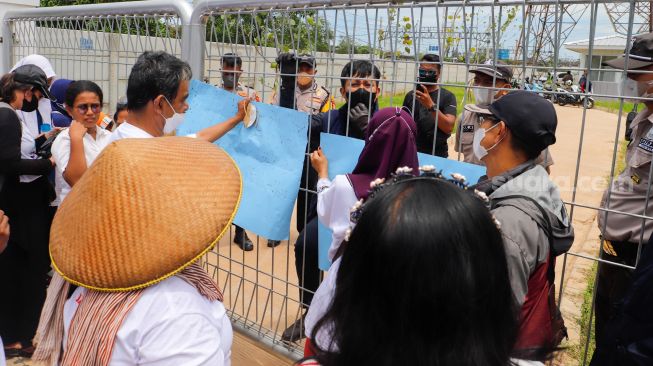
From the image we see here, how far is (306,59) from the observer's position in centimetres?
253

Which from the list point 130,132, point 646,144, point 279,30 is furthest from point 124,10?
point 646,144

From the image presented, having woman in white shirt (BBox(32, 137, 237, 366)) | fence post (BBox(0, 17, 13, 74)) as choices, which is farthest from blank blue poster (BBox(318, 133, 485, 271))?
fence post (BBox(0, 17, 13, 74))

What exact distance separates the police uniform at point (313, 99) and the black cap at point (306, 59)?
0.11 m

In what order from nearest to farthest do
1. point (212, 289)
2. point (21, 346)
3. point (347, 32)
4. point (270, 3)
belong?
point (212, 289)
point (347, 32)
point (270, 3)
point (21, 346)

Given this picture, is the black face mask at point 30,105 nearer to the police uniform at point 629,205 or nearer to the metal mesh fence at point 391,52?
the metal mesh fence at point 391,52

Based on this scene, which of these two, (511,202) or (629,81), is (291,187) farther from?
(629,81)

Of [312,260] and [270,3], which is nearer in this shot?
[270,3]

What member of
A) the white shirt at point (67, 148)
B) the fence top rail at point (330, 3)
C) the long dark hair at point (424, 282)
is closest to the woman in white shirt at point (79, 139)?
the white shirt at point (67, 148)

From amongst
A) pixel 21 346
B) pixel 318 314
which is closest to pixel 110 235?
pixel 318 314

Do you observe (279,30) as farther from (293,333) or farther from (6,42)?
(6,42)

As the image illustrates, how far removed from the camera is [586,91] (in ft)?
5.92

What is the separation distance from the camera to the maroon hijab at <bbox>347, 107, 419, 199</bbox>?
209cm

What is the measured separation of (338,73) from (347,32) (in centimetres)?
28

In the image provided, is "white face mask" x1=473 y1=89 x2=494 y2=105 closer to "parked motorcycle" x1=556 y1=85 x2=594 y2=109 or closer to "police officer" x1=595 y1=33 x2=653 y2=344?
"parked motorcycle" x1=556 y1=85 x2=594 y2=109
